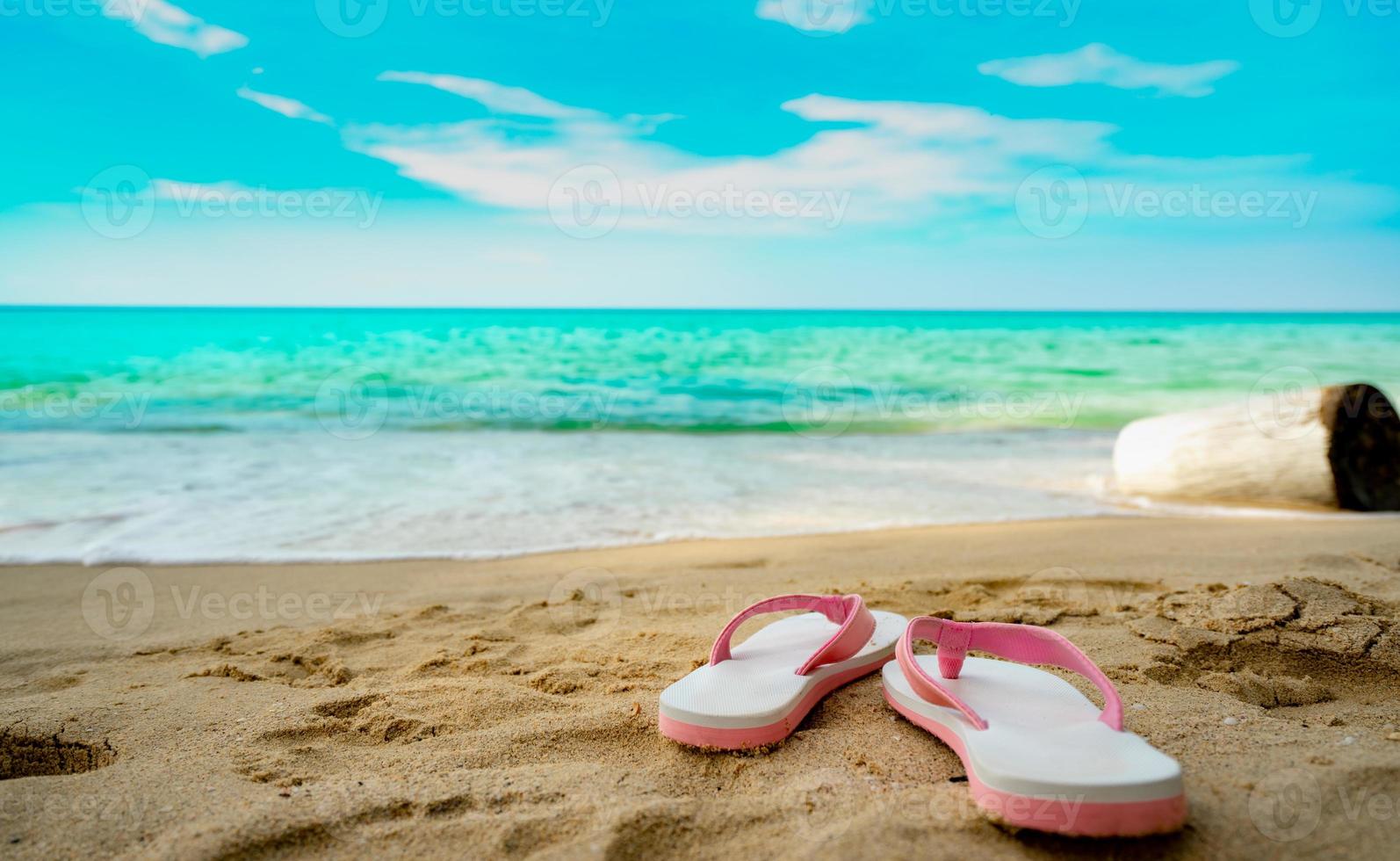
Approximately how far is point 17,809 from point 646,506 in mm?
3999

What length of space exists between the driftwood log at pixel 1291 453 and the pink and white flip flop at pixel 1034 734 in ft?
14.5

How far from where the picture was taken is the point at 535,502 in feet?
18.0

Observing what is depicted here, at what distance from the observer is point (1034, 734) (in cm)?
154
